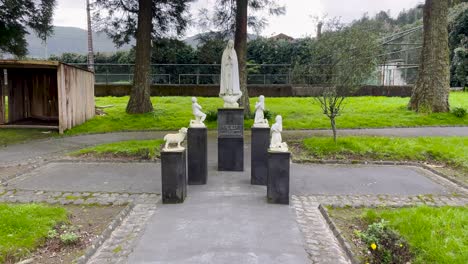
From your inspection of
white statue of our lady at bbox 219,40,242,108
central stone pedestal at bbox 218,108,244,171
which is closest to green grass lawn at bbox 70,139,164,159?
central stone pedestal at bbox 218,108,244,171

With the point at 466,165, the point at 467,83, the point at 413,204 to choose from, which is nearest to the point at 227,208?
the point at 413,204

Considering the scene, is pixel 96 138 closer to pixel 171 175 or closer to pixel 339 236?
pixel 171 175

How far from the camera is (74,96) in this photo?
1430cm

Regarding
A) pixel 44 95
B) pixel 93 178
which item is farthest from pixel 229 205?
pixel 44 95

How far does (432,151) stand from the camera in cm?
991

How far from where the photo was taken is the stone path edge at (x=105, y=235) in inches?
171

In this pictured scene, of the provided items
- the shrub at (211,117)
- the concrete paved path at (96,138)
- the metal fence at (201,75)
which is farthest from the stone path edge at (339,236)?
the metal fence at (201,75)

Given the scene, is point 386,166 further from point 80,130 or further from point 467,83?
point 467,83

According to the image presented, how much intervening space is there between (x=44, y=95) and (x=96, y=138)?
6042mm

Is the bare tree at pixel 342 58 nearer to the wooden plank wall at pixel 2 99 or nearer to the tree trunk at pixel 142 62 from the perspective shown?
the tree trunk at pixel 142 62

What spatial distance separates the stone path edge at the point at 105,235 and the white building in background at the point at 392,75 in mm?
22032

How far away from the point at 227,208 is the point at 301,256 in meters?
1.78

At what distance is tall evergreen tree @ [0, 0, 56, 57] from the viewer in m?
15.1

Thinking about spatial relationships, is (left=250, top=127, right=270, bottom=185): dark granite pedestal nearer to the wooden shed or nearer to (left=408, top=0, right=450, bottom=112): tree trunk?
the wooden shed
